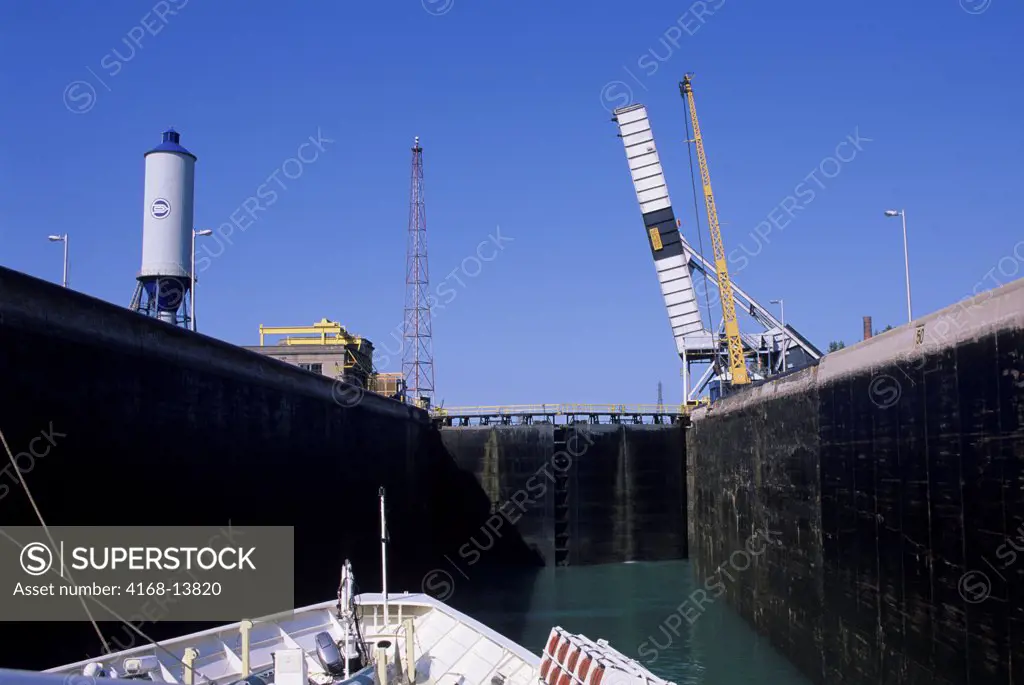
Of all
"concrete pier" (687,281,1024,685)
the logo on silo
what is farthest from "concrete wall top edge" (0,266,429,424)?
"concrete pier" (687,281,1024,685)

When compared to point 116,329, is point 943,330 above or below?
below

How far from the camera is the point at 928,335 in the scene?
1347 centimetres

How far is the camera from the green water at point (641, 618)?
2130 cm

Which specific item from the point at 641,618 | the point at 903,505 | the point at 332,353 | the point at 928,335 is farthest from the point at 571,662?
the point at 332,353

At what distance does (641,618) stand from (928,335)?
16634 millimetres

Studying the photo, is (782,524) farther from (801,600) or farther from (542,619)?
(542,619)

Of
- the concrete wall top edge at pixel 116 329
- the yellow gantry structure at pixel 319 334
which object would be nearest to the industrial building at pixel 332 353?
the yellow gantry structure at pixel 319 334

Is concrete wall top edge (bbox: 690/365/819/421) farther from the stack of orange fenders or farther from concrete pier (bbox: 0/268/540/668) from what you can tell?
concrete pier (bbox: 0/268/540/668)

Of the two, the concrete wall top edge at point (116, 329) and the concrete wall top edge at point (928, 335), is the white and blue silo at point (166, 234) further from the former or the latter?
the concrete wall top edge at point (928, 335)

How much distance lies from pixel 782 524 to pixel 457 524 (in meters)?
19.2

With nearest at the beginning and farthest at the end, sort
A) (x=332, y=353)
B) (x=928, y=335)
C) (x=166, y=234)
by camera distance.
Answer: (x=928, y=335)
(x=166, y=234)
(x=332, y=353)

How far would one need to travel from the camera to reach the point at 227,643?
1245cm

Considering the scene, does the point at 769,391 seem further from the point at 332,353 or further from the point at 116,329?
the point at 332,353

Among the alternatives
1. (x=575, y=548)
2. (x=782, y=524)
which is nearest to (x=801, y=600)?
(x=782, y=524)
